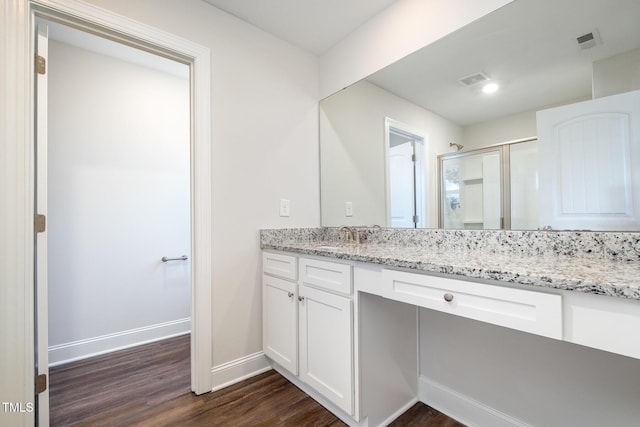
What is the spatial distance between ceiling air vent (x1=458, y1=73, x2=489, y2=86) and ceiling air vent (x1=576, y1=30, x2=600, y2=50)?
13.9 inches

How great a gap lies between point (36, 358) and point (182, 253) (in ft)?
4.67

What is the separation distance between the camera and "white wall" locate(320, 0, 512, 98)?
1483 millimetres

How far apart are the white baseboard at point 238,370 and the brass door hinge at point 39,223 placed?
Result: 1179 mm

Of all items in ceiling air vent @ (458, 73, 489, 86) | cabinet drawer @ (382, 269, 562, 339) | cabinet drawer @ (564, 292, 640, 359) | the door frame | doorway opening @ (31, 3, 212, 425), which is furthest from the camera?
doorway opening @ (31, 3, 212, 425)

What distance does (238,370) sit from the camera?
184 centimetres

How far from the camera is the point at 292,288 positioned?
169 cm

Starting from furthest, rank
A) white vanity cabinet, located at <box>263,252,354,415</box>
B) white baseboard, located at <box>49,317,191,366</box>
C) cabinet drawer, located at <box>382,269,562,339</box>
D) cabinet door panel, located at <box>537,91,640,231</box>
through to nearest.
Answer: white baseboard, located at <box>49,317,191,366</box> → white vanity cabinet, located at <box>263,252,354,415</box> → cabinet door panel, located at <box>537,91,640,231</box> → cabinet drawer, located at <box>382,269,562,339</box>

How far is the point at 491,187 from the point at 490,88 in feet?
1.66

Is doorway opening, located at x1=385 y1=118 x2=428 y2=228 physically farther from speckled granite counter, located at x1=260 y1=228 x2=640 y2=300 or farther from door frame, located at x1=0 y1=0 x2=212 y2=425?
door frame, located at x1=0 y1=0 x2=212 y2=425

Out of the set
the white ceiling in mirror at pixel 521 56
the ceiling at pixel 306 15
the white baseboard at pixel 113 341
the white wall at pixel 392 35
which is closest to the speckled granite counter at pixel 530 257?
the white ceiling in mirror at pixel 521 56

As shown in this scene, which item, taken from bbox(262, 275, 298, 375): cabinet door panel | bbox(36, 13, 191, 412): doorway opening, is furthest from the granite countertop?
bbox(36, 13, 191, 412): doorway opening

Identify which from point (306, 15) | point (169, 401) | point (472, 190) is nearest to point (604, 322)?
point (472, 190)

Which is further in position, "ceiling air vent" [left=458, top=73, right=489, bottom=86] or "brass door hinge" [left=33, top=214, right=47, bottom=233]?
"ceiling air vent" [left=458, top=73, right=489, bottom=86]

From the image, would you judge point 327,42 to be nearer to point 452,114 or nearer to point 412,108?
point 412,108
